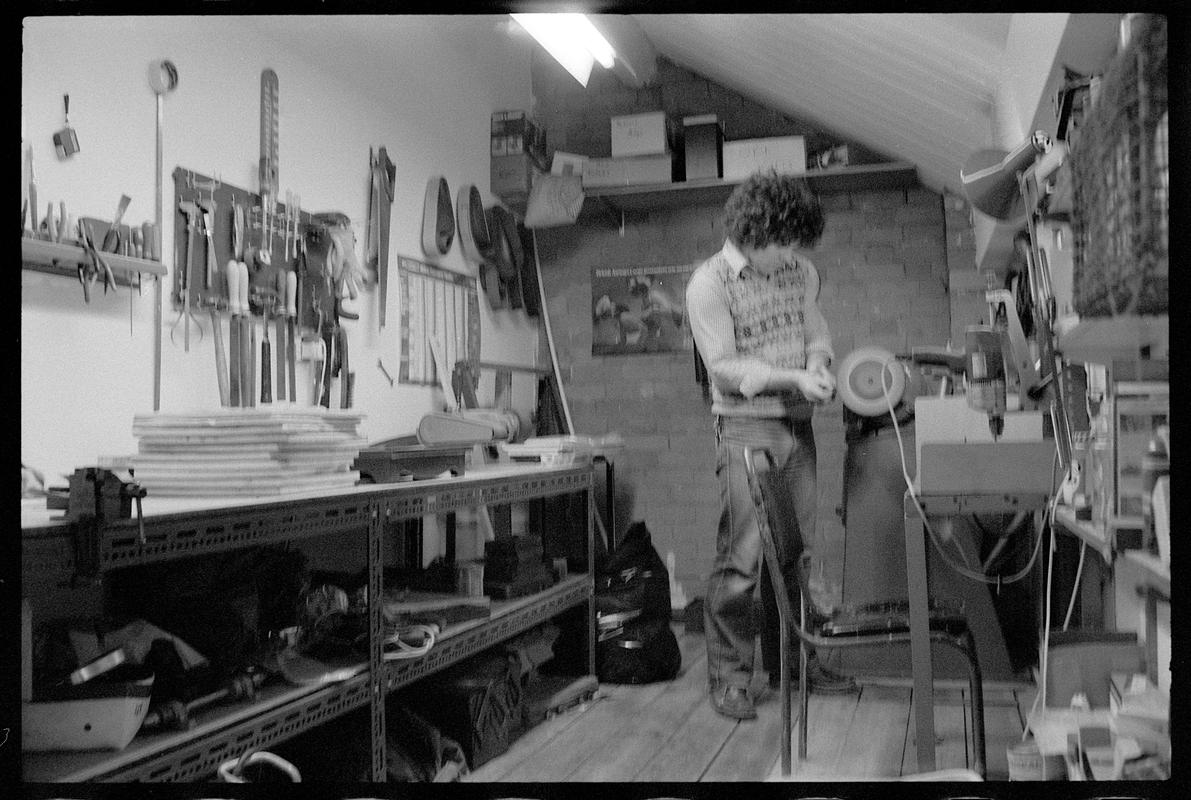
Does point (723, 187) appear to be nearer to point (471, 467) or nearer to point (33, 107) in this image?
point (471, 467)

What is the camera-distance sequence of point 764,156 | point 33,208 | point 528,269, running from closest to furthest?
point 33,208 → point 764,156 → point 528,269

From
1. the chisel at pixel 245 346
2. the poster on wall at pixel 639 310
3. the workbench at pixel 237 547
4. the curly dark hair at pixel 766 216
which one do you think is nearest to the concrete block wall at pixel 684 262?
the poster on wall at pixel 639 310

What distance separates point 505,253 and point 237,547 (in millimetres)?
2114

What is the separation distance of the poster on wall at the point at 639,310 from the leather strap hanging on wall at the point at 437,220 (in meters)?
0.68

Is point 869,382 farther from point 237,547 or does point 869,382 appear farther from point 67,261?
point 67,261

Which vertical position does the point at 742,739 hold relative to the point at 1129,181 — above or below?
below

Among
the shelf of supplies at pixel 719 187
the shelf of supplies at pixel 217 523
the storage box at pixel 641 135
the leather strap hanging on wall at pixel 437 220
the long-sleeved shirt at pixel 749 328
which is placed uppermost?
the storage box at pixel 641 135

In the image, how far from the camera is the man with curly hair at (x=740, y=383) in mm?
2598

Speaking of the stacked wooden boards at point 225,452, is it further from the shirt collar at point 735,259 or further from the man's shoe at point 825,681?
the man's shoe at point 825,681

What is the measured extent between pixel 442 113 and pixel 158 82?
1.22m

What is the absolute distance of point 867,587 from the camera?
3045 millimetres

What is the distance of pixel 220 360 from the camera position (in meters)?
2.38

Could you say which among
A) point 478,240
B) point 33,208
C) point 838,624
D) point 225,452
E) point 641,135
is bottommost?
point 838,624

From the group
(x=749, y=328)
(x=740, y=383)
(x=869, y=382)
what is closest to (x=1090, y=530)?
(x=740, y=383)
